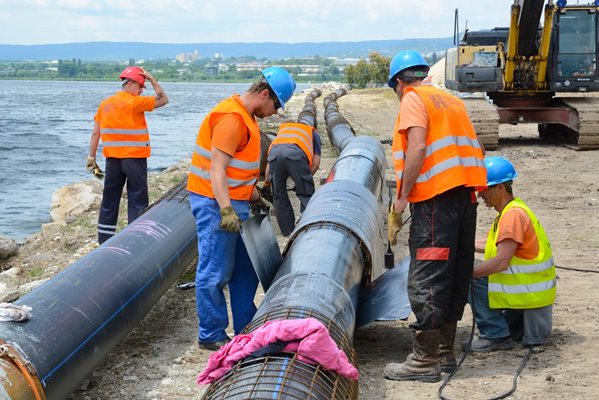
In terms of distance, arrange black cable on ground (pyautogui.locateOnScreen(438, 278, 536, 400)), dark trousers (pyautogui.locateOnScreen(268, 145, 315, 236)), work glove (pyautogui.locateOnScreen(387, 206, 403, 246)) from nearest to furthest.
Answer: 1. black cable on ground (pyautogui.locateOnScreen(438, 278, 536, 400))
2. work glove (pyautogui.locateOnScreen(387, 206, 403, 246))
3. dark trousers (pyautogui.locateOnScreen(268, 145, 315, 236))

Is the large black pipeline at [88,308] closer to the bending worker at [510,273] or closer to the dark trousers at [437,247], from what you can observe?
the dark trousers at [437,247]

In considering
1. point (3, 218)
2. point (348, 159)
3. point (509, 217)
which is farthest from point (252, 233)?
point (3, 218)

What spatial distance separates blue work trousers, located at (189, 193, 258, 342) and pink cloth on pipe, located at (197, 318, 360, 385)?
1595 millimetres

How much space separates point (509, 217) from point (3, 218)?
12.7 meters

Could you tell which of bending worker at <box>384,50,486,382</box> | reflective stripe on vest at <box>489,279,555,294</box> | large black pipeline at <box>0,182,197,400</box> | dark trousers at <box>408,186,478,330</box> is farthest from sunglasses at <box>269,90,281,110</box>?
reflective stripe on vest at <box>489,279,555,294</box>

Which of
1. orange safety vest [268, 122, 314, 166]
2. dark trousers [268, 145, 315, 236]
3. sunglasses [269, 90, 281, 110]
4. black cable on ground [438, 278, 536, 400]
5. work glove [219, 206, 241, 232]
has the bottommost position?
black cable on ground [438, 278, 536, 400]

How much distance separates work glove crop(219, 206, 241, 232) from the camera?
5.55m

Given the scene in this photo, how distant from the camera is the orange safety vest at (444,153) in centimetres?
502

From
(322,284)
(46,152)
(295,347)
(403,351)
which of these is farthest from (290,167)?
(46,152)

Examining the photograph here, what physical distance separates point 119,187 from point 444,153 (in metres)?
4.74

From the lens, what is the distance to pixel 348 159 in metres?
8.81

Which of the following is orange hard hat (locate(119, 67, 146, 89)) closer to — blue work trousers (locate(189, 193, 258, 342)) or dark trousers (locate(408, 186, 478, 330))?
blue work trousers (locate(189, 193, 258, 342))

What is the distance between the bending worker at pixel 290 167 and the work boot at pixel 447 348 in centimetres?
405

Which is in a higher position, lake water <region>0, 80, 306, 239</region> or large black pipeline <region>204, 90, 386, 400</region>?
large black pipeline <region>204, 90, 386, 400</region>
